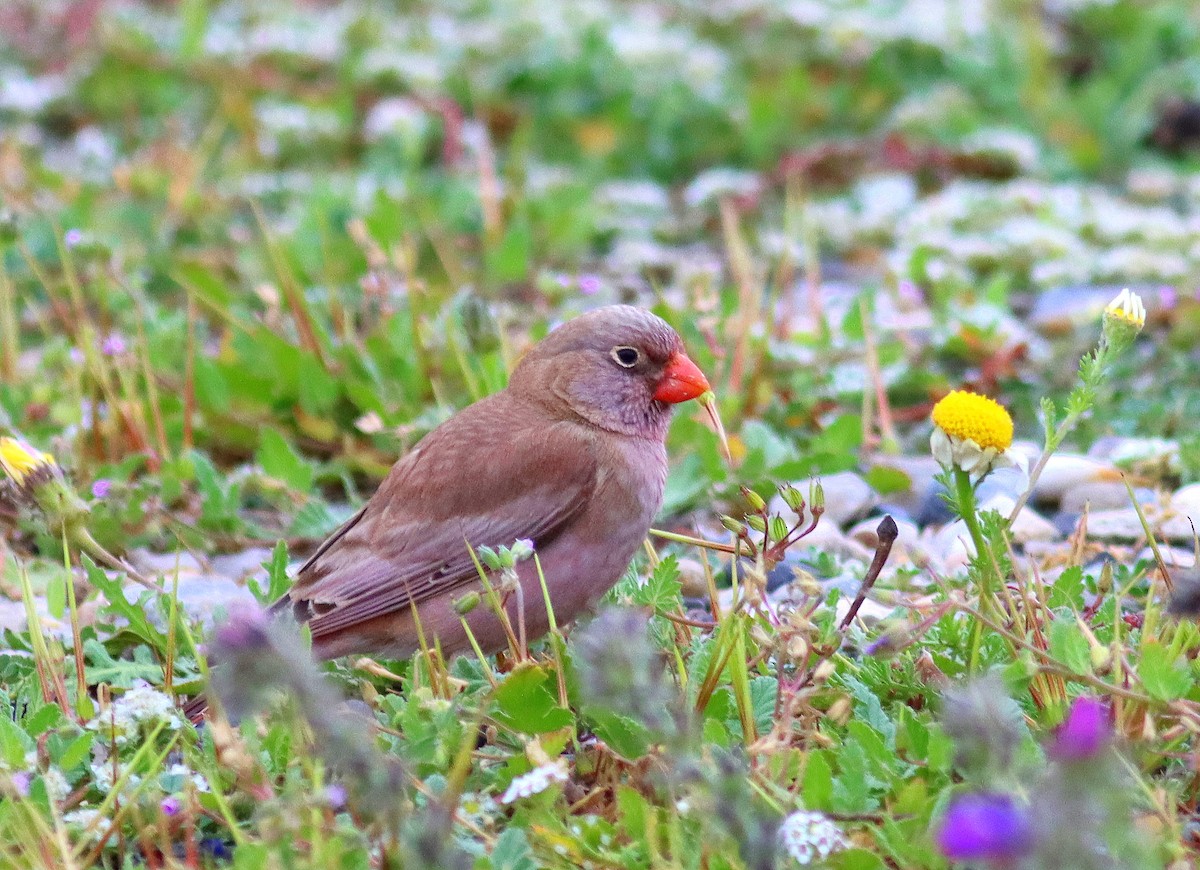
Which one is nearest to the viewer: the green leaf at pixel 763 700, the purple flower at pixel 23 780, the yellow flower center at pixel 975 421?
the purple flower at pixel 23 780

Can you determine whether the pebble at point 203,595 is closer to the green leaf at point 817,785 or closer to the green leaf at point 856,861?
the green leaf at point 817,785

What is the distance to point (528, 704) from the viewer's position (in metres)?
2.71

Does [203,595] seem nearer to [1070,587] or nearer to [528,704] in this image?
[528,704]

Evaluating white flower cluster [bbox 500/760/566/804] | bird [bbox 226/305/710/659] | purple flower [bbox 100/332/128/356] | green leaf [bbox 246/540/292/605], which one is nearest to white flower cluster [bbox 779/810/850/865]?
white flower cluster [bbox 500/760/566/804]

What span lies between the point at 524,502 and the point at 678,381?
54 cm

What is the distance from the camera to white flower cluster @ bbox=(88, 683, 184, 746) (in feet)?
9.04

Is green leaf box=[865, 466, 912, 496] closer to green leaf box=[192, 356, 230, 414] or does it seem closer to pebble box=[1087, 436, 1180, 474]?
pebble box=[1087, 436, 1180, 474]

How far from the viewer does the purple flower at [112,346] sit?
4.52m

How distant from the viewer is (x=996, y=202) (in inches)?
251

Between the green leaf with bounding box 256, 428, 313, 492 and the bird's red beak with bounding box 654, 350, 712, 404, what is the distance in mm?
1034

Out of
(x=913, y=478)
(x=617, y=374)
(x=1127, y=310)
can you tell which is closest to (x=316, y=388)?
(x=617, y=374)

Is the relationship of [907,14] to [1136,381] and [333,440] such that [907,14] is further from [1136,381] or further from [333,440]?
[333,440]

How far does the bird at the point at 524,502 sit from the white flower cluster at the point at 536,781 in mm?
729

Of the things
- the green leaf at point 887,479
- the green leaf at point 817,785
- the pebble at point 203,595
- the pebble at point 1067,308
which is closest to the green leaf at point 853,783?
the green leaf at point 817,785
